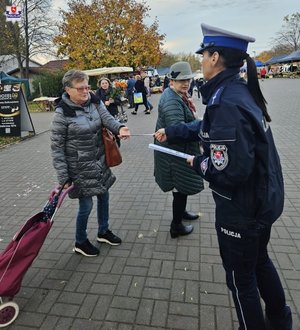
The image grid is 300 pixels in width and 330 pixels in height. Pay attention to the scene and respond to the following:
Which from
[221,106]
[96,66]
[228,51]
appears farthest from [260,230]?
[96,66]

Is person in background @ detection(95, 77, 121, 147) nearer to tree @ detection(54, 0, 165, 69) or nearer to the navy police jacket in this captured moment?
the navy police jacket

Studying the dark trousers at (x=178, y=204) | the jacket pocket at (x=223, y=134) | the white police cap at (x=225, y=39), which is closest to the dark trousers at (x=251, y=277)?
the jacket pocket at (x=223, y=134)

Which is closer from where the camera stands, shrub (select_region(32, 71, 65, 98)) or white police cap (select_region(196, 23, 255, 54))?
white police cap (select_region(196, 23, 255, 54))

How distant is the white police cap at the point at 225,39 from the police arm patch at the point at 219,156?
0.57 metres

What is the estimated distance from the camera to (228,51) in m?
1.79

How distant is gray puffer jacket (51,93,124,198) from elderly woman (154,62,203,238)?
0.54 metres

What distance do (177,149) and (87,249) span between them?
1.44 metres

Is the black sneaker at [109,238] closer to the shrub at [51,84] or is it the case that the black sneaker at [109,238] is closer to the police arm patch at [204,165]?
the police arm patch at [204,165]

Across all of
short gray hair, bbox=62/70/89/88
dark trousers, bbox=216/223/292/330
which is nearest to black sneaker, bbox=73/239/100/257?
short gray hair, bbox=62/70/89/88

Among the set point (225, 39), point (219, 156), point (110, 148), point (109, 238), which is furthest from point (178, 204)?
point (225, 39)

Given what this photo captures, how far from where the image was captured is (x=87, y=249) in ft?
11.5

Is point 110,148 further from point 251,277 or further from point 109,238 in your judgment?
point 251,277

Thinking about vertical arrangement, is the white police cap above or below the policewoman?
above

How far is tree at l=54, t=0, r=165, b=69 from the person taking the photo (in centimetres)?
2592
